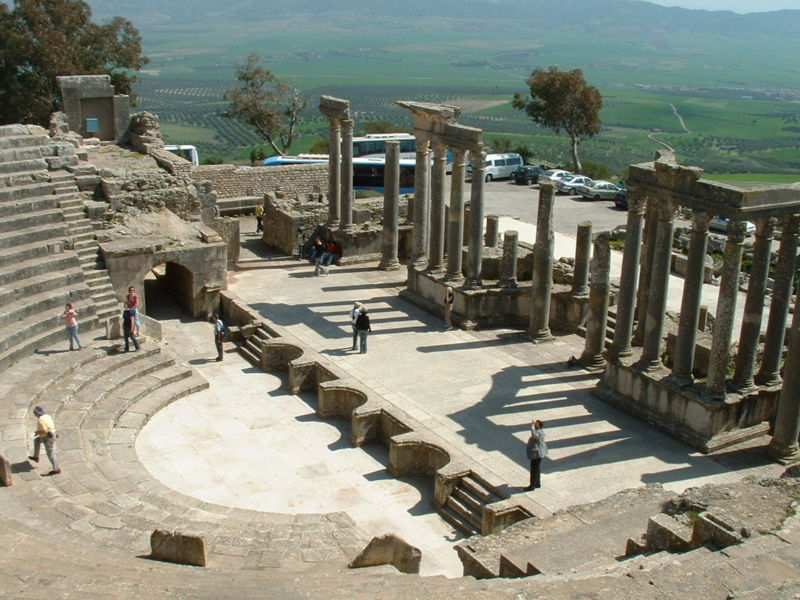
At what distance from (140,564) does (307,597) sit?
9.44 feet

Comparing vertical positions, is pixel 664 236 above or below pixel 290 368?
above

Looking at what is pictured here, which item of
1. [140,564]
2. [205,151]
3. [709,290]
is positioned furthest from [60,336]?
[205,151]

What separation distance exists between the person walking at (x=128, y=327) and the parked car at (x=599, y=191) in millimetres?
27845

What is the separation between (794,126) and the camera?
15862 centimetres

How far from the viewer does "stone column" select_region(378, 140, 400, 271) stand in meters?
30.8

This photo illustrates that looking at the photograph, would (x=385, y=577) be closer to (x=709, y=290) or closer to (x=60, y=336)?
(x=60, y=336)

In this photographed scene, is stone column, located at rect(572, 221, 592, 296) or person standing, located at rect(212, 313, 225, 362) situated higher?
stone column, located at rect(572, 221, 592, 296)

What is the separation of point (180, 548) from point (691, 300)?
11471 millimetres

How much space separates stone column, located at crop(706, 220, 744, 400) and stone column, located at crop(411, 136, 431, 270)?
36.0 ft

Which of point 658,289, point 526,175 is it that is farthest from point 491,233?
A: point 526,175

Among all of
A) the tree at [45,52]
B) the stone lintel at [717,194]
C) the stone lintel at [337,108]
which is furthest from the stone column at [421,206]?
the tree at [45,52]

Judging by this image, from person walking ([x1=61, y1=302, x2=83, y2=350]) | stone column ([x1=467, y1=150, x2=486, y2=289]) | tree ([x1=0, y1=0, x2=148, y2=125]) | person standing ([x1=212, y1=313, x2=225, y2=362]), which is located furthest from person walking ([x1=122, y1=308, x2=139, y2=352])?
tree ([x1=0, y1=0, x2=148, y2=125])

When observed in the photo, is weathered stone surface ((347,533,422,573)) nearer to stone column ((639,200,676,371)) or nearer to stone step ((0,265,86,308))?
stone column ((639,200,676,371))

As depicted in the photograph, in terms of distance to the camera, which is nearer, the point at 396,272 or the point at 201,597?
the point at 201,597
